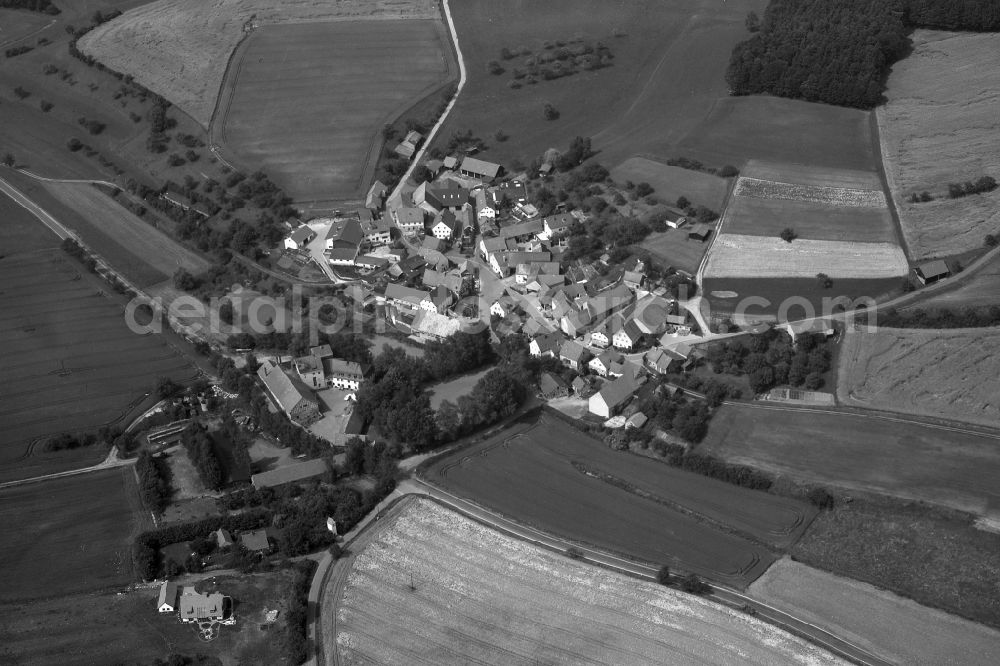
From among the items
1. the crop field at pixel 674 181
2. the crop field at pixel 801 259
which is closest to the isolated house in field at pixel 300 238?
the crop field at pixel 674 181

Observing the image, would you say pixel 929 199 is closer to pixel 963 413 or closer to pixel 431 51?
pixel 963 413

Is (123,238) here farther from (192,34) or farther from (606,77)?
(606,77)

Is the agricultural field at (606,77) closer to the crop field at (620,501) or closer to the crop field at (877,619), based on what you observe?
the crop field at (620,501)

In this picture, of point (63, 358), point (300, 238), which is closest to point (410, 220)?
point (300, 238)

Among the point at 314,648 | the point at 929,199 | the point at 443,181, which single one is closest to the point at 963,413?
the point at 929,199

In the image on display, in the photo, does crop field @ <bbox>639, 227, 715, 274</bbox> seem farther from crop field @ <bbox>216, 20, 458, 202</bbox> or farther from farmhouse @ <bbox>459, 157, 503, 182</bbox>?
crop field @ <bbox>216, 20, 458, 202</bbox>

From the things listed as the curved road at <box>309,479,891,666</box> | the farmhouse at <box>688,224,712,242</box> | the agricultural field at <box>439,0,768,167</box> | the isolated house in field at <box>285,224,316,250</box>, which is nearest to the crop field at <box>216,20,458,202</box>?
the agricultural field at <box>439,0,768,167</box>

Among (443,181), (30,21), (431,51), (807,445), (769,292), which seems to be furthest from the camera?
(30,21)
